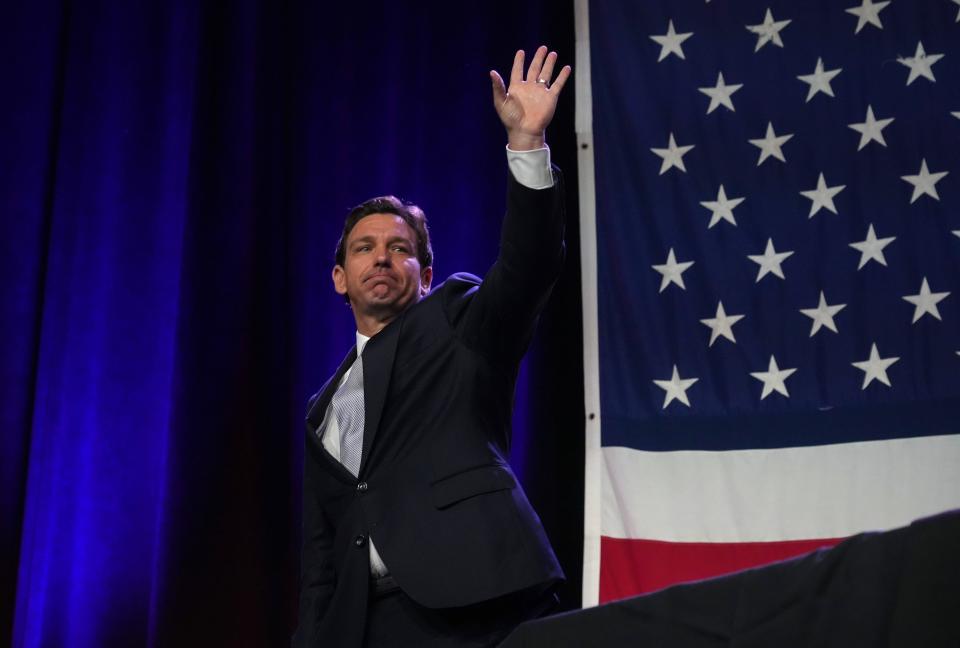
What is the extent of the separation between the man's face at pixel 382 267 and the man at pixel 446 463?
0.16 metres

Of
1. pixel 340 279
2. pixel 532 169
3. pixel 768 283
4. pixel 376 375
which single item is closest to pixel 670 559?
pixel 768 283

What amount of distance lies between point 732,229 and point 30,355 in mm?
2053

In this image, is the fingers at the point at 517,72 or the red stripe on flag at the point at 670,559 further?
the red stripe on flag at the point at 670,559

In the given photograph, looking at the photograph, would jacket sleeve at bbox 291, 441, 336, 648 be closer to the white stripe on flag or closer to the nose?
the nose

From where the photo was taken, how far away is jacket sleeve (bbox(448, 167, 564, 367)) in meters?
1.59

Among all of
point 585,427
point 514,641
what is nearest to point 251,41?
point 585,427

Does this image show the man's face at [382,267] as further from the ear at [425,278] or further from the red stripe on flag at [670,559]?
the red stripe on flag at [670,559]

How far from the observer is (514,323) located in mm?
1690

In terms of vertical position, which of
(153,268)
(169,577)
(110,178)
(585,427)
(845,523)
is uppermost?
(110,178)

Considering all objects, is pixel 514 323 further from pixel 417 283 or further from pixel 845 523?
pixel 845 523

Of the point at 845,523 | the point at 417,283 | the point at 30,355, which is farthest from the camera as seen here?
the point at 30,355

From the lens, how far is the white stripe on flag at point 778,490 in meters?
2.58

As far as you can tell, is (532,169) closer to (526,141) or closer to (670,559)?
(526,141)

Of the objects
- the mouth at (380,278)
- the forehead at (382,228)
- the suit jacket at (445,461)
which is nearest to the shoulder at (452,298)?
the suit jacket at (445,461)
